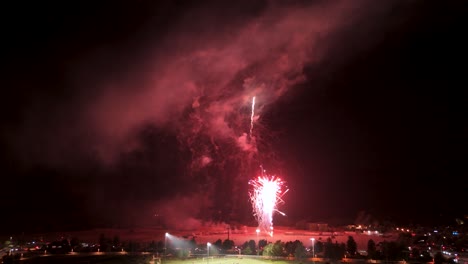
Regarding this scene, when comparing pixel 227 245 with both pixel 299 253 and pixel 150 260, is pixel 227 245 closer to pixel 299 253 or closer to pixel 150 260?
pixel 299 253

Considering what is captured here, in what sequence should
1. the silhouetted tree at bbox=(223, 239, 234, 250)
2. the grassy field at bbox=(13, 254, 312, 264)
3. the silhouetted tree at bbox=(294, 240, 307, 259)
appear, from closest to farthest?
1. the grassy field at bbox=(13, 254, 312, 264)
2. the silhouetted tree at bbox=(294, 240, 307, 259)
3. the silhouetted tree at bbox=(223, 239, 234, 250)

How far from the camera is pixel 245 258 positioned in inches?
Result: 2110

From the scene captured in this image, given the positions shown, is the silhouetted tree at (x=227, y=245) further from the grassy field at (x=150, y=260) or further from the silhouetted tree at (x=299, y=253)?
the silhouetted tree at (x=299, y=253)

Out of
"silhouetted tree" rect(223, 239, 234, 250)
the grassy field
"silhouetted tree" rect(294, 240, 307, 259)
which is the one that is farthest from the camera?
"silhouetted tree" rect(223, 239, 234, 250)

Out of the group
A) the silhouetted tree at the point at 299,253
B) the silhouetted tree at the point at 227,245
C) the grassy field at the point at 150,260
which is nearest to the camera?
the grassy field at the point at 150,260

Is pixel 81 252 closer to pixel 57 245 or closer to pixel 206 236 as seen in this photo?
pixel 57 245

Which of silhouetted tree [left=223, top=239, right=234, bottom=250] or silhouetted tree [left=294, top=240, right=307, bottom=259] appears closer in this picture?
silhouetted tree [left=294, top=240, right=307, bottom=259]

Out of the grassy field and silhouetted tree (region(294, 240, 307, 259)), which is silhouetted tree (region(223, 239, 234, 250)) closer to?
the grassy field

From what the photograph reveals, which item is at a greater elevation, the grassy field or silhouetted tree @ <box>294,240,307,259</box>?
silhouetted tree @ <box>294,240,307,259</box>

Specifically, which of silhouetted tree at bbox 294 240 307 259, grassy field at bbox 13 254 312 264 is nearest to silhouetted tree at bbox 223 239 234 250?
grassy field at bbox 13 254 312 264

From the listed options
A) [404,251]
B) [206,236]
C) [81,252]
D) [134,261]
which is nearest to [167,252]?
[134,261]

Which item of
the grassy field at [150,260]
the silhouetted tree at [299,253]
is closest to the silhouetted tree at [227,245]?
the grassy field at [150,260]

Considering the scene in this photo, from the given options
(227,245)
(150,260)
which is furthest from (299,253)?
(150,260)

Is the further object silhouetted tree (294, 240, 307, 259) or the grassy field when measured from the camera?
silhouetted tree (294, 240, 307, 259)
